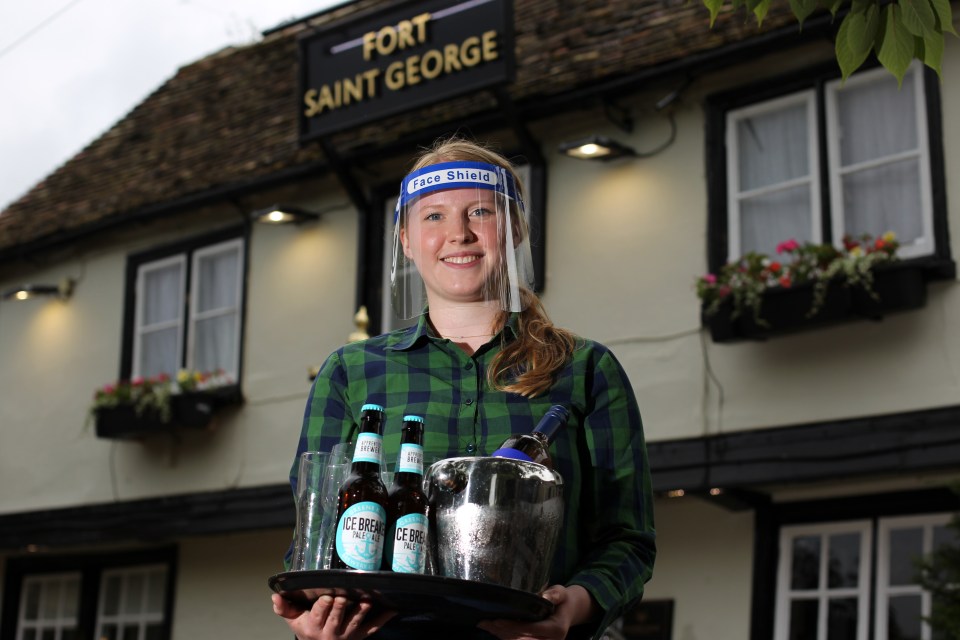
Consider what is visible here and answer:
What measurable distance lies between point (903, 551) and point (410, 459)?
8292 millimetres

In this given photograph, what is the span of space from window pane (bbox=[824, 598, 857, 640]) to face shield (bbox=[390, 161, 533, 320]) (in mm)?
7956

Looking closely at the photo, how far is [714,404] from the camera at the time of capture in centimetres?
1076

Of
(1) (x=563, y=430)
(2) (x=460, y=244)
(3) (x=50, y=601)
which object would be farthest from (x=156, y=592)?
(1) (x=563, y=430)

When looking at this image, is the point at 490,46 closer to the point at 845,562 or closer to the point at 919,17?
the point at 845,562

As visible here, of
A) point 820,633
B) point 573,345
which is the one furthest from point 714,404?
point 573,345

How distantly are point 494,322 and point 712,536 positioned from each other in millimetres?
8386

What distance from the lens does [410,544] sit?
2527 mm

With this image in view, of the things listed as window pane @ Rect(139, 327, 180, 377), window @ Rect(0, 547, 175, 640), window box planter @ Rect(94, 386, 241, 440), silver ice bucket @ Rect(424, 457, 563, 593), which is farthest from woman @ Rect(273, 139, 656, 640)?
window @ Rect(0, 547, 175, 640)

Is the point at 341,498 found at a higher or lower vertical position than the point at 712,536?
lower

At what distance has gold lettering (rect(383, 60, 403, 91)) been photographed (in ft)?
42.0

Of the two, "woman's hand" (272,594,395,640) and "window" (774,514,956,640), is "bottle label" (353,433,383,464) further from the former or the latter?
"window" (774,514,956,640)

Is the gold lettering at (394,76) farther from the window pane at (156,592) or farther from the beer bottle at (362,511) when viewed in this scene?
the beer bottle at (362,511)

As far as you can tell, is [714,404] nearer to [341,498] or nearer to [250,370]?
[250,370]

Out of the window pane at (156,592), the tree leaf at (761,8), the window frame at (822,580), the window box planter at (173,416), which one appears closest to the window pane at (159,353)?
the window box planter at (173,416)
